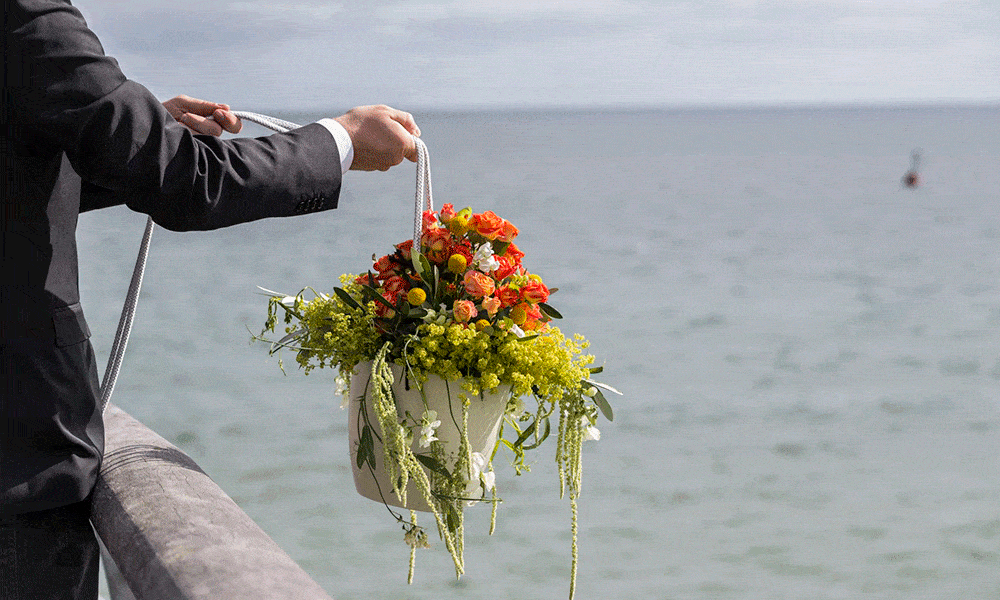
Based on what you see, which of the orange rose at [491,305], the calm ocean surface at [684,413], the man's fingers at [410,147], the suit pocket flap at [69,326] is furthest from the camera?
the calm ocean surface at [684,413]

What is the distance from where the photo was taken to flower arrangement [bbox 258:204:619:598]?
1516 mm

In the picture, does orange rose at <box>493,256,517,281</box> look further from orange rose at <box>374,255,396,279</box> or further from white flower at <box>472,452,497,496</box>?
white flower at <box>472,452,497,496</box>

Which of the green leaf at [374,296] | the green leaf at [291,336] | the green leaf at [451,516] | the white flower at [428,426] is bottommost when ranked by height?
the green leaf at [451,516]

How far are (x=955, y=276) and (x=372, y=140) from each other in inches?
648

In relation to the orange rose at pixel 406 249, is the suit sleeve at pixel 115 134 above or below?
above

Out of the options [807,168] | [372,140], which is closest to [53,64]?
[372,140]

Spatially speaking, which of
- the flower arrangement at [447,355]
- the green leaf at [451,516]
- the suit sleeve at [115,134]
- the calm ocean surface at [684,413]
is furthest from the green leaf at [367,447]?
the calm ocean surface at [684,413]

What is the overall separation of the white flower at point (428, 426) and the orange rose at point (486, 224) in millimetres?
293

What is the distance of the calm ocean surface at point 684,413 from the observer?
6152 mm

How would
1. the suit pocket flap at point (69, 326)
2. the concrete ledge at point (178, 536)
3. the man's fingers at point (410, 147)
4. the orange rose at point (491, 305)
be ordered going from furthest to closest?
the orange rose at point (491, 305) → the man's fingers at point (410, 147) → the suit pocket flap at point (69, 326) → the concrete ledge at point (178, 536)

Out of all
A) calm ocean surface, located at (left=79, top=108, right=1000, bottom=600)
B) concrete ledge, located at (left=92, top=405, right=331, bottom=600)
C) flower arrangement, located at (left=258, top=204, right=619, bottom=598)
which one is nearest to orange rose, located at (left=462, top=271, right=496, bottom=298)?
flower arrangement, located at (left=258, top=204, right=619, bottom=598)

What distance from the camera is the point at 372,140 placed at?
144 centimetres

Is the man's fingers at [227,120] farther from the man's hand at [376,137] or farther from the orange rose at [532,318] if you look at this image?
the orange rose at [532,318]

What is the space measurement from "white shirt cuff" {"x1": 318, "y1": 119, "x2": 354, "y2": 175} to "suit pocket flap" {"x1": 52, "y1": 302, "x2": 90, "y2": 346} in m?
0.39
